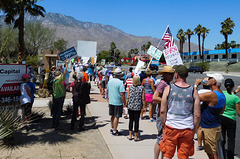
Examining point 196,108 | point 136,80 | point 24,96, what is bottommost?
point 24,96

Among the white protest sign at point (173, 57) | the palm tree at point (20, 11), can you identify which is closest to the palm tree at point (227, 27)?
the palm tree at point (20, 11)

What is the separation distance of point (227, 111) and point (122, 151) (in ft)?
7.50

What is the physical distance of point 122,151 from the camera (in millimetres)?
5227

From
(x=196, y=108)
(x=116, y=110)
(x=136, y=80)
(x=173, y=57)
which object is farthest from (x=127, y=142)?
(x=173, y=57)

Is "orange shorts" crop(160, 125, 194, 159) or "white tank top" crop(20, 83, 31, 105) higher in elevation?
"white tank top" crop(20, 83, 31, 105)

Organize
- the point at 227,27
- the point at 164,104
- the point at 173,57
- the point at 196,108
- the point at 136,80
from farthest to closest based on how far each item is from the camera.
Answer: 1. the point at 227,27
2. the point at 173,57
3. the point at 136,80
4. the point at 164,104
5. the point at 196,108

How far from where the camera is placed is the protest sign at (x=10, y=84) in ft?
20.1

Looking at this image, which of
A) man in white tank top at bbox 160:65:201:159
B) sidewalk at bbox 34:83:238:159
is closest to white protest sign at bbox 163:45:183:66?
sidewalk at bbox 34:83:238:159

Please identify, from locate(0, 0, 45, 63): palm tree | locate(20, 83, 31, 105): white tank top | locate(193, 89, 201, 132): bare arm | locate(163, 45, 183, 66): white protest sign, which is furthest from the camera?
locate(0, 0, 45, 63): palm tree

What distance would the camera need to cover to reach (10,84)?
20.5 feet

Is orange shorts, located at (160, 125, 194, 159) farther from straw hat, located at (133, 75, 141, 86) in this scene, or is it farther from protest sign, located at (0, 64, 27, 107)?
protest sign, located at (0, 64, 27, 107)

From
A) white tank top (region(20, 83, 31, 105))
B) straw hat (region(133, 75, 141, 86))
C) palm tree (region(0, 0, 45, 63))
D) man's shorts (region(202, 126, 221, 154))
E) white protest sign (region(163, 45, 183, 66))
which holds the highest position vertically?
palm tree (region(0, 0, 45, 63))

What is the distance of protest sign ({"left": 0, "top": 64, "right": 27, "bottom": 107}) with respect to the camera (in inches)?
241

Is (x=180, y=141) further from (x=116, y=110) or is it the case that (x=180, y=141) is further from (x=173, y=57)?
(x=173, y=57)
